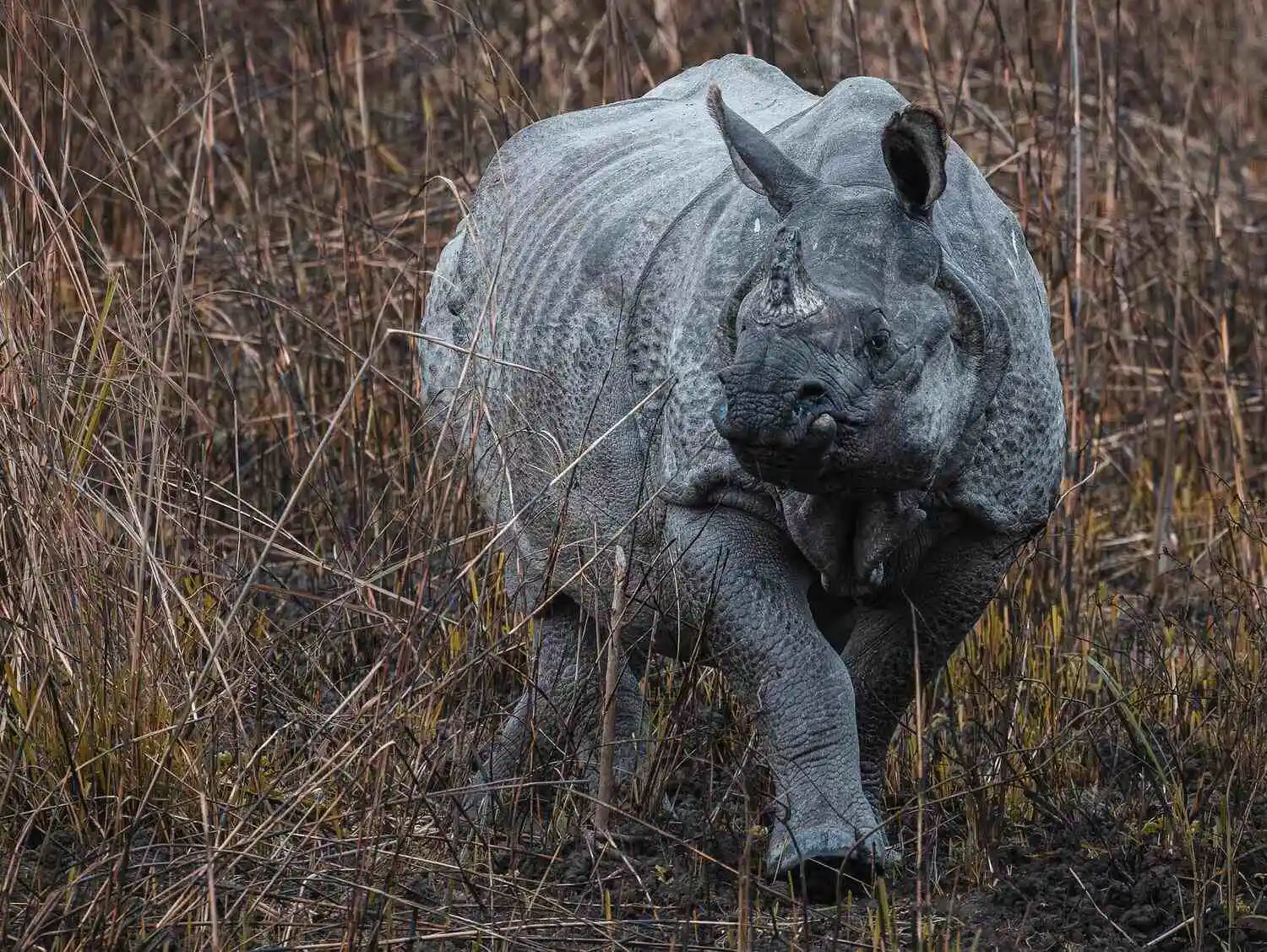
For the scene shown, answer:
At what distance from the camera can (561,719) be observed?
12.6 feet

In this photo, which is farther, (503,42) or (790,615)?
(503,42)

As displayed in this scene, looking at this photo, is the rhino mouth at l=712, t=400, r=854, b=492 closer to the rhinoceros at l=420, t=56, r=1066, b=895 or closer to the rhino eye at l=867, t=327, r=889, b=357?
the rhinoceros at l=420, t=56, r=1066, b=895

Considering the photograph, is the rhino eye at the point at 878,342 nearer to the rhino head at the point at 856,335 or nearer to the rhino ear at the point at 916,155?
the rhino head at the point at 856,335

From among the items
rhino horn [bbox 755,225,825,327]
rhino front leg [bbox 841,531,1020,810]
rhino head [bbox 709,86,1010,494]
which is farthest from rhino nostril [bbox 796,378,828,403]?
rhino front leg [bbox 841,531,1020,810]

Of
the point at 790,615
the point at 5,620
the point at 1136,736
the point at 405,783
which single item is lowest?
the point at 1136,736

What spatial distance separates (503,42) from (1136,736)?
464 centimetres

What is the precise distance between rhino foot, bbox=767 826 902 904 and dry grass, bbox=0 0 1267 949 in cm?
7

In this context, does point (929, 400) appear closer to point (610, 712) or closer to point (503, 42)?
point (610, 712)

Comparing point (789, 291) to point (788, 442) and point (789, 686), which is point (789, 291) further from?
point (789, 686)

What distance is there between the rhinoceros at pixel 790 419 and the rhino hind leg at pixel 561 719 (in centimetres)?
2

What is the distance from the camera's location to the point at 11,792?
341 centimetres

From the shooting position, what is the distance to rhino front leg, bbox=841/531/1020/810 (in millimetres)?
3551

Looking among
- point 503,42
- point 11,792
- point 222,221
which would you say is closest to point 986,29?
point 503,42

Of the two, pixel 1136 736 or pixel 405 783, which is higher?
pixel 405 783
